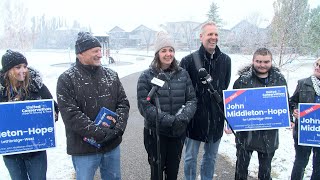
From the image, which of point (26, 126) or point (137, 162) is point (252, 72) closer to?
point (137, 162)

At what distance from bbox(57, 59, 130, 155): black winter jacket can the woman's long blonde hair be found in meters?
0.57

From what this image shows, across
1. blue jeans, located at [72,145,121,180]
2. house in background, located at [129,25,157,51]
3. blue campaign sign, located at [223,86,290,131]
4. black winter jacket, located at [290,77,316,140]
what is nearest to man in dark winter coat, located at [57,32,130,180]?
blue jeans, located at [72,145,121,180]

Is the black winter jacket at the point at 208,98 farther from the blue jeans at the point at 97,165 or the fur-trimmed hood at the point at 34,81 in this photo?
the fur-trimmed hood at the point at 34,81

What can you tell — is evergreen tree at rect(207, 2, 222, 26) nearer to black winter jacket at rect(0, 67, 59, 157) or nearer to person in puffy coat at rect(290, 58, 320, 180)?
person in puffy coat at rect(290, 58, 320, 180)

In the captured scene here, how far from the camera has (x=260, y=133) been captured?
4035 millimetres

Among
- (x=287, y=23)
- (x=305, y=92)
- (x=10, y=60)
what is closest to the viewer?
(x=10, y=60)

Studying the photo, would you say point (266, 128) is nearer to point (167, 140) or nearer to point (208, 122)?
point (208, 122)

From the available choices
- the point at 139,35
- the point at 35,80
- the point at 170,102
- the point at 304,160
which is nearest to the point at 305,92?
the point at 304,160

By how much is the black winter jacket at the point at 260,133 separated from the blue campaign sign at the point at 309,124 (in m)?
0.38

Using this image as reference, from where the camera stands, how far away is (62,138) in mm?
7043

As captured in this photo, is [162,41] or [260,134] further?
[260,134]

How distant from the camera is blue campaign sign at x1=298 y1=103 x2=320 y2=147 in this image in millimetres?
3949

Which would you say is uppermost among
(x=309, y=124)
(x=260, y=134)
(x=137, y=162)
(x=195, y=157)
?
(x=309, y=124)

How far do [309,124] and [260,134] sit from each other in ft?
2.44
